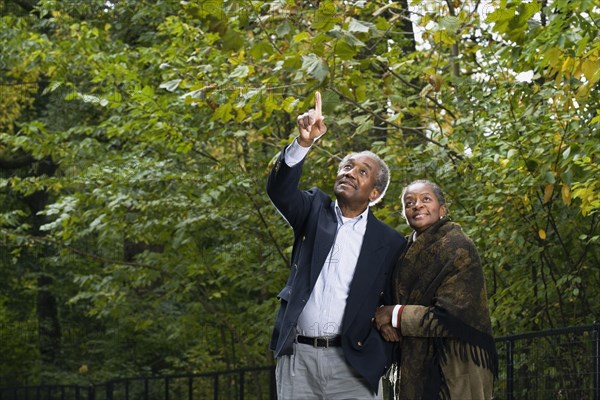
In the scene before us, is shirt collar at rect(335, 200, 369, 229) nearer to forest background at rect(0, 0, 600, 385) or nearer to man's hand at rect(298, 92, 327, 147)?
man's hand at rect(298, 92, 327, 147)

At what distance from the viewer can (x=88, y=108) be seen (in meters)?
18.7

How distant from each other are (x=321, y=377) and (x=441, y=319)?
1.91 ft

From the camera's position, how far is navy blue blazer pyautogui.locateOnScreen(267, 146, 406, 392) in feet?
17.0

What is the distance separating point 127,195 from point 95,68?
1.62 metres

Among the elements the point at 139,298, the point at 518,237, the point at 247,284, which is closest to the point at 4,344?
the point at 139,298

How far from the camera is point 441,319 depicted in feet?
17.2

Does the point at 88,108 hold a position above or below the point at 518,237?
above

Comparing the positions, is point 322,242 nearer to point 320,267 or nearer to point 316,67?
point 320,267

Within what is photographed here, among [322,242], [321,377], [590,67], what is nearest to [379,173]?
[322,242]

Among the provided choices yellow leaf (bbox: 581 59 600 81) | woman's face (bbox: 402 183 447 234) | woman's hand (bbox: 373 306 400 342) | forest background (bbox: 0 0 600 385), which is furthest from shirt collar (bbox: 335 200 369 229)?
yellow leaf (bbox: 581 59 600 81)

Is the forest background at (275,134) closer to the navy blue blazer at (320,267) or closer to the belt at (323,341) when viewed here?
the navy blue blazer at (320,267)

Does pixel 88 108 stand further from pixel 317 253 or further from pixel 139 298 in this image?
pixel 317 253

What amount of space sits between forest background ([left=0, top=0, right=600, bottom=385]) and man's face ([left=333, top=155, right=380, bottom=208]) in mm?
1718

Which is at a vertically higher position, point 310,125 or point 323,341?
point 310,125
